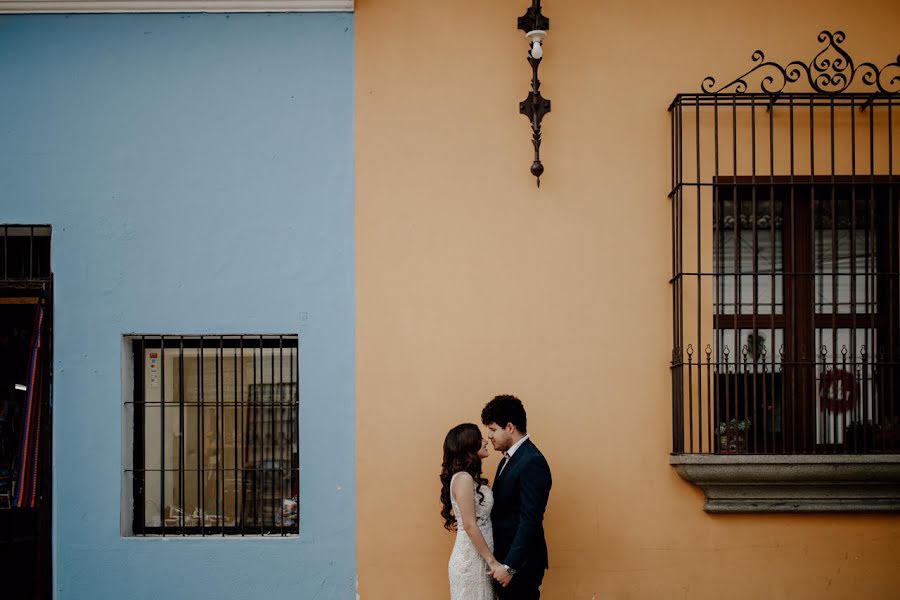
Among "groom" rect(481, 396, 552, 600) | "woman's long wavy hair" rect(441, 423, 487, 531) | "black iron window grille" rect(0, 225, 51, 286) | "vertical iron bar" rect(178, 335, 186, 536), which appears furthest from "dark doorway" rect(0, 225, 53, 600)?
"groom" rect(481, 396, 552, 600)

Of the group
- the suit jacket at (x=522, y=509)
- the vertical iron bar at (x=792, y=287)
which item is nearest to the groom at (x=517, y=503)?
the suit jacket at (x=522, y=509)

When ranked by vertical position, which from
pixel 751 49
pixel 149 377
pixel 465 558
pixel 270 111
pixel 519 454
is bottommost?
pixel 465 558

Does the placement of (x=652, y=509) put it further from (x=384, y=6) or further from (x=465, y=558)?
(x=384, y=6)

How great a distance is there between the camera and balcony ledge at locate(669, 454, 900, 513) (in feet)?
18.2

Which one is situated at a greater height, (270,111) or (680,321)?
(270,111)

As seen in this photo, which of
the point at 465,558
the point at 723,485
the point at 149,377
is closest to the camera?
the point at 465,558

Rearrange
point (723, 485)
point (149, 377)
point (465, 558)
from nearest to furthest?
point (465, 558) → point (723, 485) → point (149, 377)

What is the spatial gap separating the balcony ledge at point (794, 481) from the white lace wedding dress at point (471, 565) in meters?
1.32

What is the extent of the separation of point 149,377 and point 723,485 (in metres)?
3.71

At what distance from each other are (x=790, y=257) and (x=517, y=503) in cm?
245

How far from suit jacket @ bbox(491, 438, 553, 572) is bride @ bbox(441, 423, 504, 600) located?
65 mm

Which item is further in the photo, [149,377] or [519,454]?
[149,377]

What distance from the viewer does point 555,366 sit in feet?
19.3

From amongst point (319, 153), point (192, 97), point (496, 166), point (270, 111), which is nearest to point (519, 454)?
point (496, 166)
